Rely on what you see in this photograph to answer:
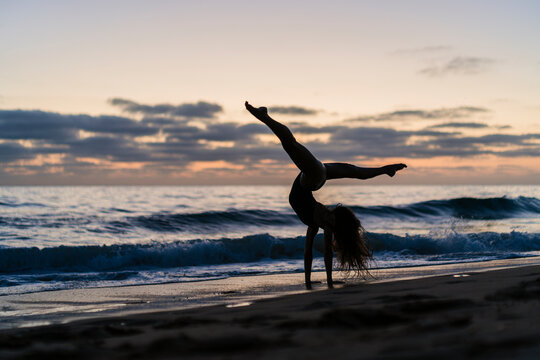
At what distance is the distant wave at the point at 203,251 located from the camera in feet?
36.9

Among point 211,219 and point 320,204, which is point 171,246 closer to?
point 320,204

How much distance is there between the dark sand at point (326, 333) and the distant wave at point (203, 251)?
735cm

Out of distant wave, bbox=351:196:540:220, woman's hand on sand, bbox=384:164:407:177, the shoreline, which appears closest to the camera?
the shoreline

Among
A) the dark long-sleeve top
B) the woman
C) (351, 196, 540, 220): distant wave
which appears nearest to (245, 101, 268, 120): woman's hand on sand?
the woman

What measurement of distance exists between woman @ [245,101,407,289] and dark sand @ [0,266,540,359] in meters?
1.88

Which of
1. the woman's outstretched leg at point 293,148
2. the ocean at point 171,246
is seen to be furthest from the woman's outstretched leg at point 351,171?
the ocean at point 171,246

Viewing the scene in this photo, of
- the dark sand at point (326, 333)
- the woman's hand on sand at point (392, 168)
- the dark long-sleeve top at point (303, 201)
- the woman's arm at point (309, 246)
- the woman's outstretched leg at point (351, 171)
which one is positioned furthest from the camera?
the woman's arm at point (309, 246)

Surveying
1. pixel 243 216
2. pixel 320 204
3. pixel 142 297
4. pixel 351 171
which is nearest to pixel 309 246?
pixel 320 204

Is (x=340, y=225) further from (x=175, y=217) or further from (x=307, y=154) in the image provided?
(x=175, y=217)

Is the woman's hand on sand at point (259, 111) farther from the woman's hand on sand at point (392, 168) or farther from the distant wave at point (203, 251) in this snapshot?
the distant wave at point (203, 251)

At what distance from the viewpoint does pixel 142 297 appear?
256 inches

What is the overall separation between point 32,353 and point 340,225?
4.29m

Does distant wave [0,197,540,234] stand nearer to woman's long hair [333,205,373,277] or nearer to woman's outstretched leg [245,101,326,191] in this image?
woman's long hair [333,205,373,277]

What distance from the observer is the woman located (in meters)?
5.58
